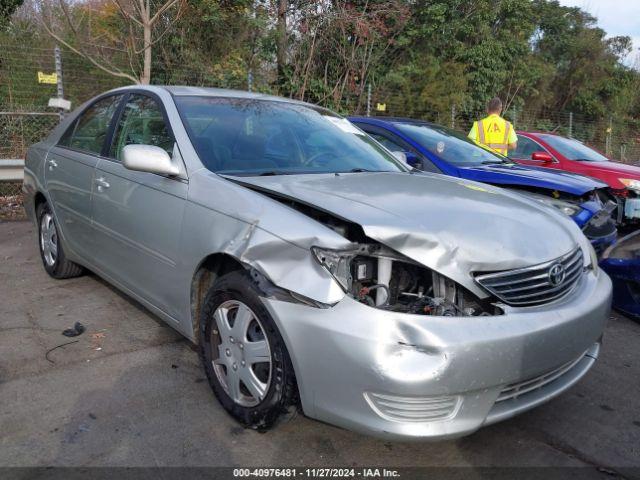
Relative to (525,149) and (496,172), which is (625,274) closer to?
(496,172)

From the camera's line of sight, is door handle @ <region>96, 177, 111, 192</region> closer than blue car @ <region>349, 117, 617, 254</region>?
Yes

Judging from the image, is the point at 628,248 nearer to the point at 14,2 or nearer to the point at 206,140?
the point at 206,140

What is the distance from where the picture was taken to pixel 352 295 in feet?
6.93

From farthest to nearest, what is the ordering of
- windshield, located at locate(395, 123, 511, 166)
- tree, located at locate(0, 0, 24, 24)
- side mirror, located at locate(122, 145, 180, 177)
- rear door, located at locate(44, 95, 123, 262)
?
tree, located at locate(0, 0, 24, 24) < windshield, located at locate(395, 123, 511, 166) < rear door, located at locate(44, 95, 123, 262) < side mirror, located at locate(122, 145, 180, 177)

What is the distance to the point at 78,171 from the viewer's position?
396 cm

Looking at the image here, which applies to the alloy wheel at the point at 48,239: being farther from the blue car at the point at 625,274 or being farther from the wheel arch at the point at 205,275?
the blue car at the point at 625,274

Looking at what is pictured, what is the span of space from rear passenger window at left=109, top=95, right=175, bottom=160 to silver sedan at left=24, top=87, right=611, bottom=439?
2 cm

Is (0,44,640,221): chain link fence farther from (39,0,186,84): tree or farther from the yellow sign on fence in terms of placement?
(39,0,186,84): tree

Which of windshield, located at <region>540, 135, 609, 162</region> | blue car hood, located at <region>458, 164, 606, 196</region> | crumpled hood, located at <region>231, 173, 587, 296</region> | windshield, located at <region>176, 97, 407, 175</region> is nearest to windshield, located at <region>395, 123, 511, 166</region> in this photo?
blue car hood, located at <region>458, 164, 606, 196</region>

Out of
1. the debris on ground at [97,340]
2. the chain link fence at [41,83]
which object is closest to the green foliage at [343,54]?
the chain link fence at [41,83]

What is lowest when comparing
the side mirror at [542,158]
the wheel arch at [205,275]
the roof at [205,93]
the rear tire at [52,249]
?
the rear tire at [52,249]

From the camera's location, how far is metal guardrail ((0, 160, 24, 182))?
740 cm

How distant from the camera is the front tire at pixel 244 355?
2.26 meters

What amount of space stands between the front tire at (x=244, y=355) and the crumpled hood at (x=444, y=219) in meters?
0.51
